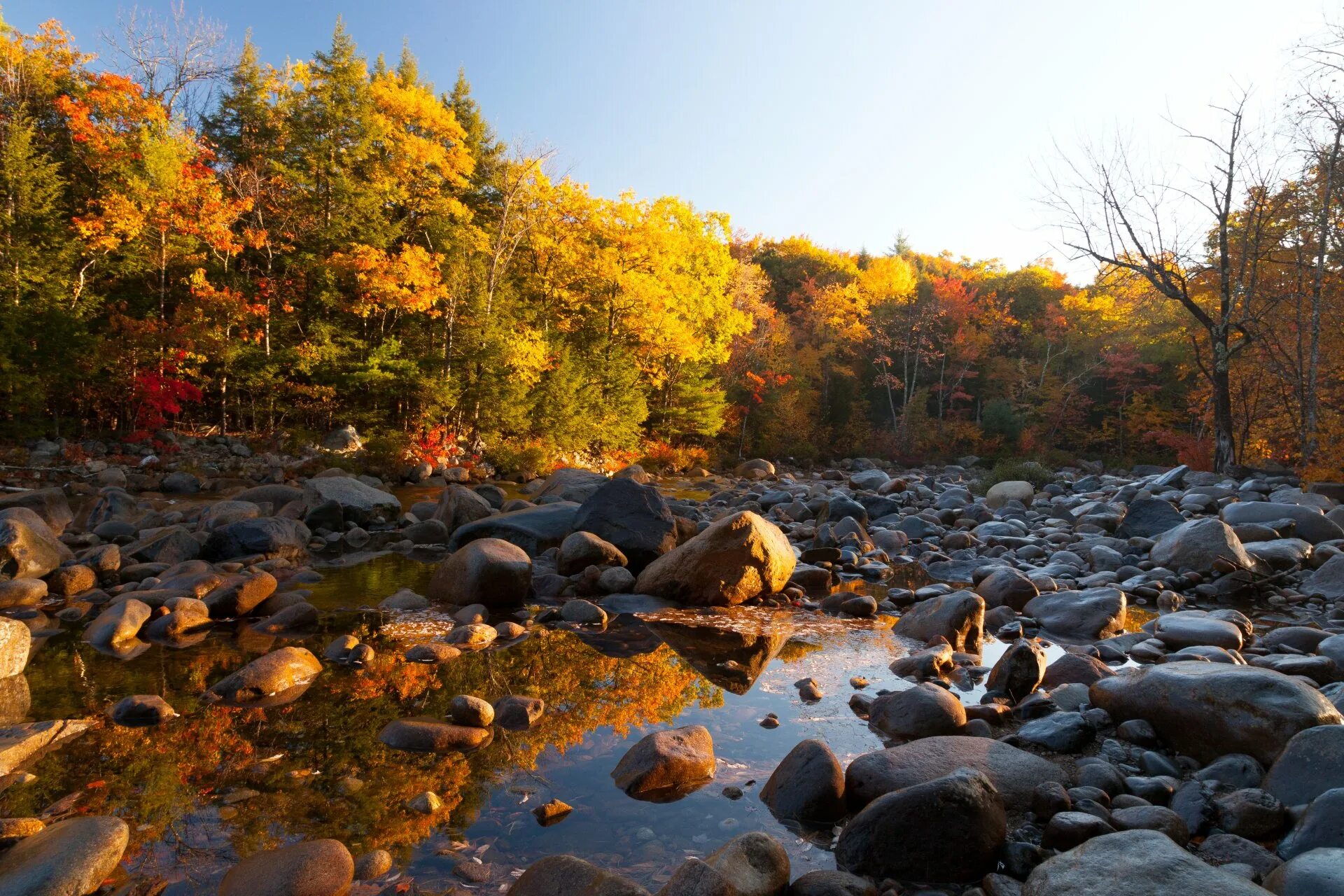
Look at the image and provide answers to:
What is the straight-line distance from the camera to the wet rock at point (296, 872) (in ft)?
8.75

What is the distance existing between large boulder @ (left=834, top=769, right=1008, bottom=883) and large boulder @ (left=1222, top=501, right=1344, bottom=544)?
28.8 feet

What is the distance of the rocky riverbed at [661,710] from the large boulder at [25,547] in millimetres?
34

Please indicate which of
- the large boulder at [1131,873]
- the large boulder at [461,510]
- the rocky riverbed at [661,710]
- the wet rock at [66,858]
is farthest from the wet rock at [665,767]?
the large boulder at [461,510]

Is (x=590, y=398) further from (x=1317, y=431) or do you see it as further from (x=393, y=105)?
(x=1317, y=431)

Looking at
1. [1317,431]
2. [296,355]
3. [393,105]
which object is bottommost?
[1317,431]

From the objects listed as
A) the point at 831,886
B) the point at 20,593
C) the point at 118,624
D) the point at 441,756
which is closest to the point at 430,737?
the point at 441,756

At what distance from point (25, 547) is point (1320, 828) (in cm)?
982

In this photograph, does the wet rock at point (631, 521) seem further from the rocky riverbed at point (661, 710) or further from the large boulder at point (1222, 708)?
the large boulder at point (1222, 708)

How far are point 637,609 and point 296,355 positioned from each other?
15875 mm

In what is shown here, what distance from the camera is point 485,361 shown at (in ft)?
67.8

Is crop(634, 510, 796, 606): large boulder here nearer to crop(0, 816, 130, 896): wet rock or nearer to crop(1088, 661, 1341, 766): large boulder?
crop(1088, 661, 1341, 766): large boulder

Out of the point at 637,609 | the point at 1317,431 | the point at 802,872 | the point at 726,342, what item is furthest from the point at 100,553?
the point at 726,342

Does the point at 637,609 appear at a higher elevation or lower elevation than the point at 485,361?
lower

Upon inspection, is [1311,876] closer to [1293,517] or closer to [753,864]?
[753,864]
